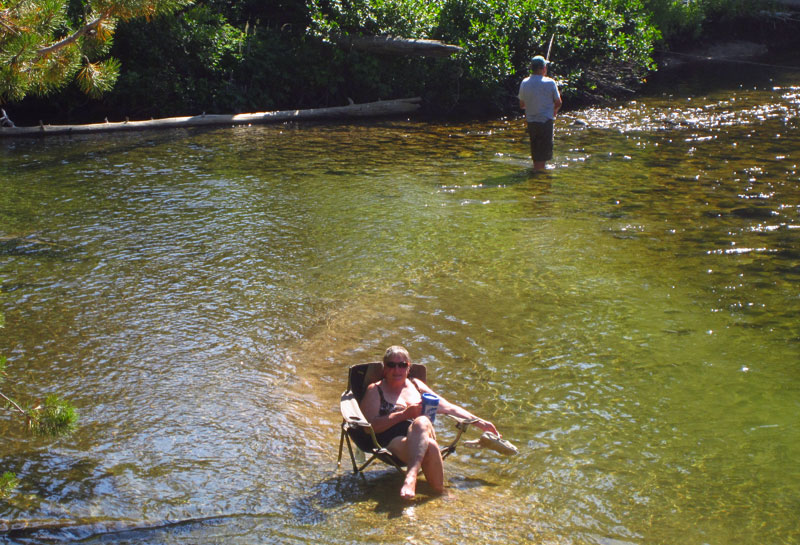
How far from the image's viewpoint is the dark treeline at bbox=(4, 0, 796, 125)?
20500 millimetres

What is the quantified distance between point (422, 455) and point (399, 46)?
17.3 meters

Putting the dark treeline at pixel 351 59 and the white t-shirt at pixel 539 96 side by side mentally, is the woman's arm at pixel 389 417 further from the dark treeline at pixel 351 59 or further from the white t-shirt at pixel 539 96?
the dark treeline at pixel 351 59

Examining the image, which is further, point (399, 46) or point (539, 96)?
point (399, 46)

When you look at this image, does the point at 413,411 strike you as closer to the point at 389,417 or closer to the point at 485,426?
the point at 389,417

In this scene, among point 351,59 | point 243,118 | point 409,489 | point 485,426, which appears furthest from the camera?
point 351,59

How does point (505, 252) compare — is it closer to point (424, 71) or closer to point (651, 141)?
point (651, 141)

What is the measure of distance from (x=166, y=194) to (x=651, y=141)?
10.0 meters

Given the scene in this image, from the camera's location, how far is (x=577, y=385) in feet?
23.8

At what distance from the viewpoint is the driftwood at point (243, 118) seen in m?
19.1

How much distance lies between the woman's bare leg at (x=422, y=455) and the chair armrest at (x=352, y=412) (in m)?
0.35

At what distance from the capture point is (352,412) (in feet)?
19.5

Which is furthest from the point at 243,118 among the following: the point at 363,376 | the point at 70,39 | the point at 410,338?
the point at 363,376

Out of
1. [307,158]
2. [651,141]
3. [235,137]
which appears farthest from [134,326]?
[651,141]

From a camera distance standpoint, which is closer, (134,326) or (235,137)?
(134,326)
